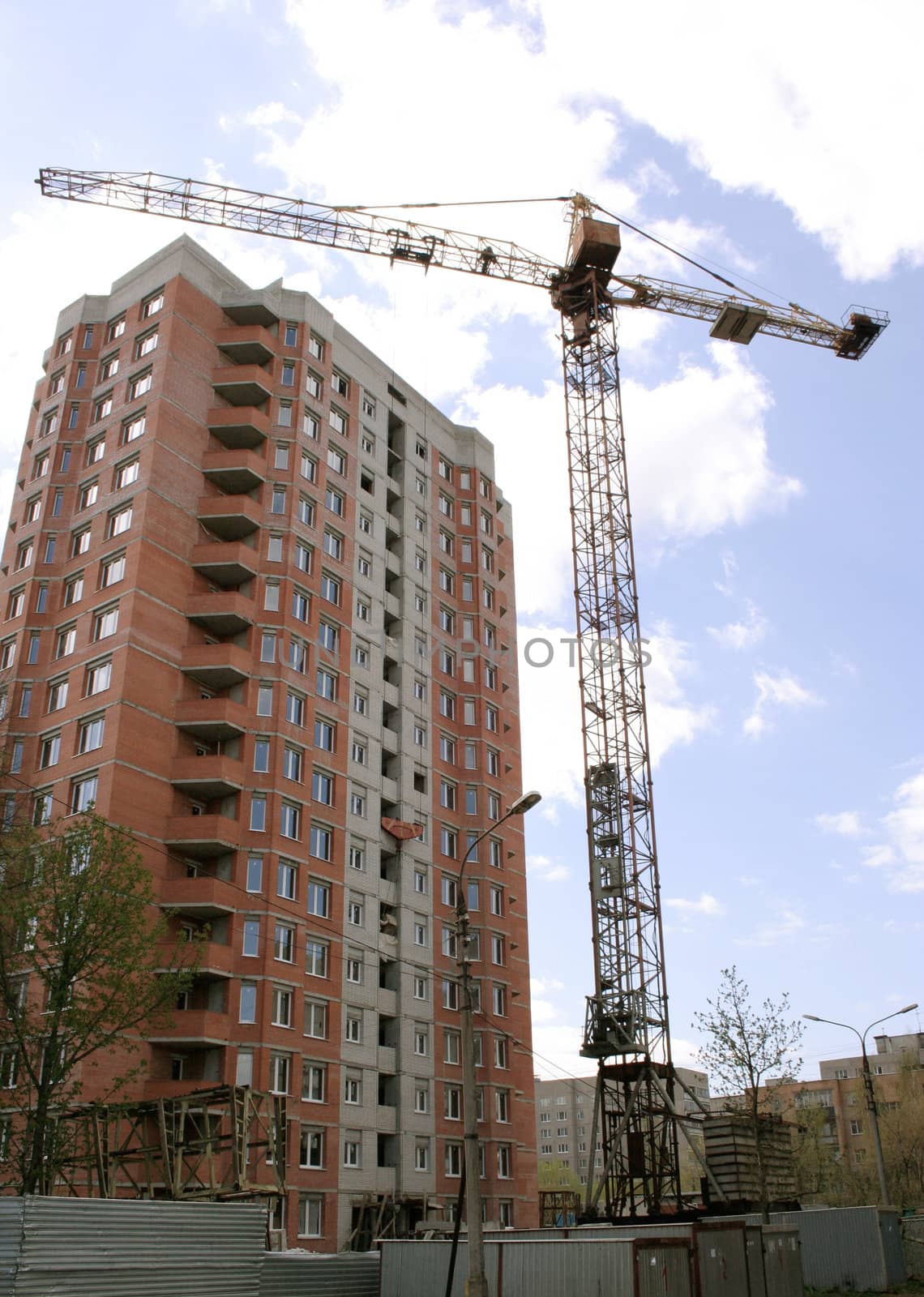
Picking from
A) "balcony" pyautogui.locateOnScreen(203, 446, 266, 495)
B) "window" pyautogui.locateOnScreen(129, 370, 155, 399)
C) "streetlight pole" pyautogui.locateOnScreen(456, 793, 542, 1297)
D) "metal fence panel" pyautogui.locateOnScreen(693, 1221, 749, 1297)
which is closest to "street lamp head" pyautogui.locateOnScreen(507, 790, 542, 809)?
"streetlight pole" pyautogui.locateOnScreen(456, 793, 542, 1297)

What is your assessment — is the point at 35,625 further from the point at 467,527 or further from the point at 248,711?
the point at 467,527

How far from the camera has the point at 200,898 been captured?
40906mm

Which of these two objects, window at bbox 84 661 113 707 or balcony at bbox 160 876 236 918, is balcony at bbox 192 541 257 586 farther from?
balcony at bbox 160 876 236 918

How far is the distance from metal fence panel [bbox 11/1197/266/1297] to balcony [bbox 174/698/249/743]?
22477mm

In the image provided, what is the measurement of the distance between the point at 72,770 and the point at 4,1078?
13.9 m

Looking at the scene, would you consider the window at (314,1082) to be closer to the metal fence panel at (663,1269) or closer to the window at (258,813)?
the window at (258,813)

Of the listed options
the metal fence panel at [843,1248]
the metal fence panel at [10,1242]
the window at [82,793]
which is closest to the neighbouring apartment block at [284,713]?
the window at [82,793]

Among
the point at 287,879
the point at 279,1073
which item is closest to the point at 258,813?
the point at 287,879

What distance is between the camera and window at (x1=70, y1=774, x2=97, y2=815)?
4147 centimetres

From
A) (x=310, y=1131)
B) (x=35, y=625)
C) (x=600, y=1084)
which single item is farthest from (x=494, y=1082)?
(x=35, y=625)

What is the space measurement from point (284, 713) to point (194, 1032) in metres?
13.6

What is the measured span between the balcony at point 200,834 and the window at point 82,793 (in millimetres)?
3035

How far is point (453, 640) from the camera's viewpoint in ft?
201

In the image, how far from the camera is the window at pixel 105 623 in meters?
44.8
